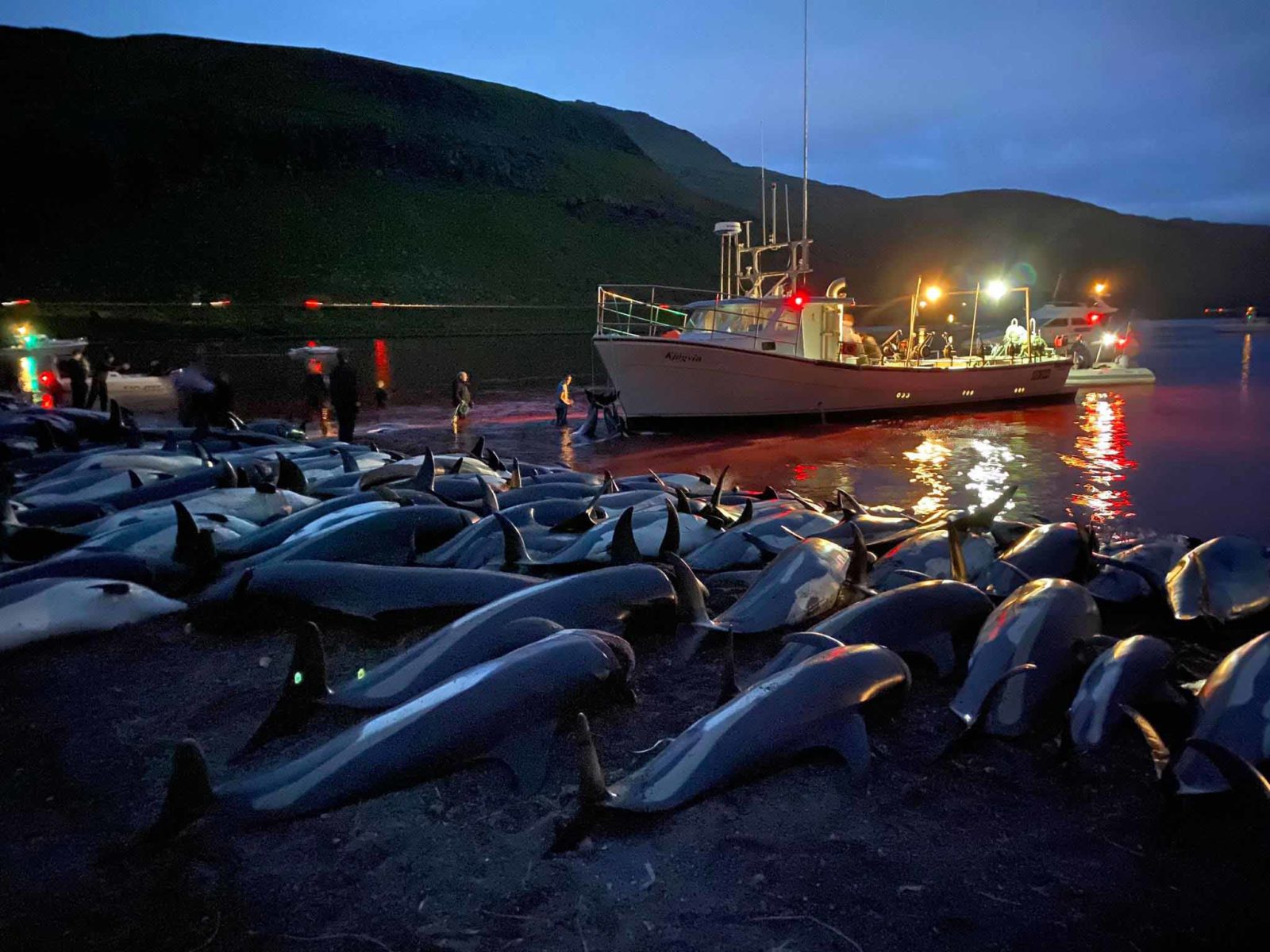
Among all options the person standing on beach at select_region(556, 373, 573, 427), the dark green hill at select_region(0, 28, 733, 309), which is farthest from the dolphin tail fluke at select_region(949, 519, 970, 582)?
the dark green hill at select_region(0, 28, 733, 309)

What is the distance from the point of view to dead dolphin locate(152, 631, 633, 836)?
3.54m

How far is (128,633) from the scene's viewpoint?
5.71 metres

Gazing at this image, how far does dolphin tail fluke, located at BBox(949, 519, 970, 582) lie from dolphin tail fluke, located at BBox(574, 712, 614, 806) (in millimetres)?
3567

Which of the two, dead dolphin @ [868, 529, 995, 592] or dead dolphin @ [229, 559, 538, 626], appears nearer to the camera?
dead dolphin @ [229, 559, 538, 626]

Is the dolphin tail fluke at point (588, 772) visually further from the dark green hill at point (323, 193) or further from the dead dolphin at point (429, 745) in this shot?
the dark green hill at point (323, 193)

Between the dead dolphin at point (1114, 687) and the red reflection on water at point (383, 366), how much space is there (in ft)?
87.7

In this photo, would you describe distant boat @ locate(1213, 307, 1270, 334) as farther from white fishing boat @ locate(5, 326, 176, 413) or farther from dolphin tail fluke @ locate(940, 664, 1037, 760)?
dolphin tail fluke @ locate(940, 664, 1037, 760)

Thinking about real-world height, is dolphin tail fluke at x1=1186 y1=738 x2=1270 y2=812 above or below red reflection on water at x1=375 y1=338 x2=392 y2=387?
below

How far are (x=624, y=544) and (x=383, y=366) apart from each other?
42.6 meters

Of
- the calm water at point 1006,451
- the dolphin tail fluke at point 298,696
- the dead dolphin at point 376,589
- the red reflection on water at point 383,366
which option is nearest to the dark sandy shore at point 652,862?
the dolphin tail fluke at point 298,696

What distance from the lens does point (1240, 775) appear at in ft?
10.9

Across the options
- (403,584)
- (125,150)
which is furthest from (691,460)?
(125,150)

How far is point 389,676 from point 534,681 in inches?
36.3


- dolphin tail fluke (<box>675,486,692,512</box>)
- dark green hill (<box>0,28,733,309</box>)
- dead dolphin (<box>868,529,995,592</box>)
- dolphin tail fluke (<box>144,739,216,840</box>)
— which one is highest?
dark green hill (<box>0,28,733,309</box>)
